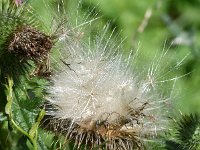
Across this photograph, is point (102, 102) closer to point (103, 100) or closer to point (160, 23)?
point (103, 100)

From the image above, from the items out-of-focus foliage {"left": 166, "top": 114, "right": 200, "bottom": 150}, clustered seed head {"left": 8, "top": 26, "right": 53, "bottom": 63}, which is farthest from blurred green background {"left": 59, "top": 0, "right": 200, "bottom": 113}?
clustered seed head {"left": 8, "top": 26, "right": 53, "bottom": 63}

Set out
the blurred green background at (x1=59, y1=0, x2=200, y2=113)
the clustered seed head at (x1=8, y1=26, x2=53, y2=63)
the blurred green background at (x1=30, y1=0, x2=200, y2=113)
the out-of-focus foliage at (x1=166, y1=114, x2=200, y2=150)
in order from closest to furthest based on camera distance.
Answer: the clustered seed head at (x1=8, y1=26, x2=53, y2=63) → the out-of-focus foliage at (x1=166, y1=114, x2=200, y2=150) → the blurred green background at (x1=30, y1=0, x2=200, y2=113) → the blurred green background at (x1=59, y1=0, x2=200, y2=113)

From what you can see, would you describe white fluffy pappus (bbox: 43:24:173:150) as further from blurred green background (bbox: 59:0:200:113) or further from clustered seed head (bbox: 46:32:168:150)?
blurred green background (bbox: 59:0:200:113)

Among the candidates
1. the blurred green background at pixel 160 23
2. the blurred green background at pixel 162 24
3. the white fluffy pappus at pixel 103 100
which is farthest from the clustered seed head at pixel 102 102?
the blurred green background at pixel 160 23

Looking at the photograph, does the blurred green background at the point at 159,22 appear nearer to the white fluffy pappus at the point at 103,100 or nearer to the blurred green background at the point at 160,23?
the blurred green background at the point at 160,23

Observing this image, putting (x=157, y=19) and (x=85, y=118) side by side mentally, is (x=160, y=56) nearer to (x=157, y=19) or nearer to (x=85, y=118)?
(x=85, y=118)

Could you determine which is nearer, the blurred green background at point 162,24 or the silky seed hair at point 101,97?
the silky seed hair at point 101,97

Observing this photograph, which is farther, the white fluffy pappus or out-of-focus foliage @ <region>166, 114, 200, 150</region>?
out-of-focus foliage @ <region>166, 114, 200, 150</region>
